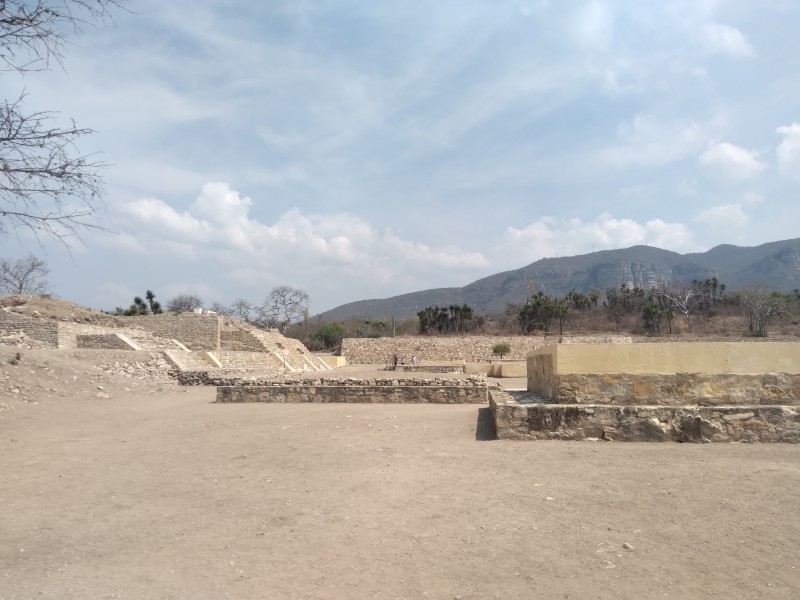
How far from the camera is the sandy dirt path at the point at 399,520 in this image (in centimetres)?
343

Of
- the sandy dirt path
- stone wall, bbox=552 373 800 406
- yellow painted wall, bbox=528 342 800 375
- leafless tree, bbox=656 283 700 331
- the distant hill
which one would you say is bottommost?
the sandy dirt path

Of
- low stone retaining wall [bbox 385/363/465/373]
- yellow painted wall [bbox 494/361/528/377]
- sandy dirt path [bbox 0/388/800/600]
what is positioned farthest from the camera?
low stone retaining wall [bbox 385/363/465/373]

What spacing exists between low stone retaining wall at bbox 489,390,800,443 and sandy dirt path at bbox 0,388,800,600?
11.2 inches

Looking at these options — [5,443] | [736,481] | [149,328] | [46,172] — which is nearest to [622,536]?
[736,481]

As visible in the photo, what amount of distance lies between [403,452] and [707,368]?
471 cm

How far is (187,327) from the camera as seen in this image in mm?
34875

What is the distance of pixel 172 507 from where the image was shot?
203 inches

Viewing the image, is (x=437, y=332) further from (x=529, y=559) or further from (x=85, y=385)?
(x=529, y=559)

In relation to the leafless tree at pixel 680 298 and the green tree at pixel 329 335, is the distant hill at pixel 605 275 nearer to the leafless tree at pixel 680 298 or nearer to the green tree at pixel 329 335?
the leafless tree at pixel 680 298

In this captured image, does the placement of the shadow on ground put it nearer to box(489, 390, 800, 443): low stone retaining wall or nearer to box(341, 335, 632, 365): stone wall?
box(489, 390, 800, 443): low stone retaining wall

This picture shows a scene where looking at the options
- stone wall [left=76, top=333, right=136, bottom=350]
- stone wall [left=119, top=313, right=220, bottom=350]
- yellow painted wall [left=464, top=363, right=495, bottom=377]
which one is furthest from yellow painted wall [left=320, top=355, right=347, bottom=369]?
stone wall [left=76, top=333, right=136, bottom=350]

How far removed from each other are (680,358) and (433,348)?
41.1 m

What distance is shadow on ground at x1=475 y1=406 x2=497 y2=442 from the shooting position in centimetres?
Result: 827

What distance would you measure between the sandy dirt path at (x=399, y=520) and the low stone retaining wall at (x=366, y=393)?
18.5 feet
